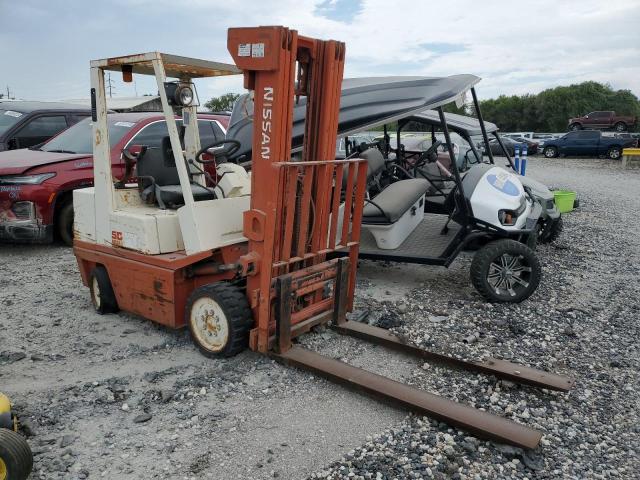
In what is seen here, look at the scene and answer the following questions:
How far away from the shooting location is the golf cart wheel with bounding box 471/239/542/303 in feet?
18.5

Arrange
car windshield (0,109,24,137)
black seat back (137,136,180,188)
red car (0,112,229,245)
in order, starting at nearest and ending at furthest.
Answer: black seat back (137,136,180,188), red car (0,112,229,245), car windshield (0,109,24,137)

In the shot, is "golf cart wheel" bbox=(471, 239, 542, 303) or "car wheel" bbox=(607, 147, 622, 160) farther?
"car wheel" bbox=(607, 147, 622, 160)

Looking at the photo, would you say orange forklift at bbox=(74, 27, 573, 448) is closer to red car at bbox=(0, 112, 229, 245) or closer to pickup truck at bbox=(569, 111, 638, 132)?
red car at bbox=(0, 112, 229, 245)

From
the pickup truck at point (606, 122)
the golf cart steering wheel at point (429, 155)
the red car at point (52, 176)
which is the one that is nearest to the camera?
the red car at point (52, 176)

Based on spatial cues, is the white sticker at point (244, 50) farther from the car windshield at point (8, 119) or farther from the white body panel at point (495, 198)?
the car windshield at point (8, 119)

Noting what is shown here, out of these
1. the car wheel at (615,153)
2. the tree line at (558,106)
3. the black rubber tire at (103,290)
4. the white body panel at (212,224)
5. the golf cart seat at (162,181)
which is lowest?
the black rubber tire at (103,290)

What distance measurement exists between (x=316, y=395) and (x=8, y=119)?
8.39 metres

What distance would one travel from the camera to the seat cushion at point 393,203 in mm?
6109

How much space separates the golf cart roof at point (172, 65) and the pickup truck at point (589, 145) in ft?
87.6

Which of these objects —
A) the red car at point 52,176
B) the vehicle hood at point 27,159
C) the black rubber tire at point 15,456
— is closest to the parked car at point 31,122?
the vehicle hood at point 27,159

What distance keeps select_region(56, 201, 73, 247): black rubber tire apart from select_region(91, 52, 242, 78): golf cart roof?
3.49 m

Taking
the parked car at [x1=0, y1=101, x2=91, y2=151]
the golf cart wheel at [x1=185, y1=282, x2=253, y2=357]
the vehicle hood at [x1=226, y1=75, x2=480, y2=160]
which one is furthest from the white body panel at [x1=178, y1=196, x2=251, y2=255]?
the parked car at [x1=0, y1=101, x2=91, y2=151]

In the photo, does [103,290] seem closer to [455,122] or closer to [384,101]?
[384,101]

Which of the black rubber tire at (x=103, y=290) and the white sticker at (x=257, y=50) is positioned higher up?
the white sticker at (x=257, y=50)
